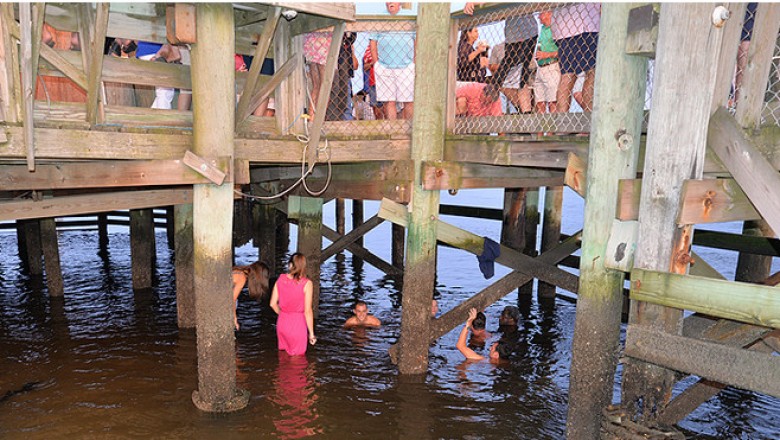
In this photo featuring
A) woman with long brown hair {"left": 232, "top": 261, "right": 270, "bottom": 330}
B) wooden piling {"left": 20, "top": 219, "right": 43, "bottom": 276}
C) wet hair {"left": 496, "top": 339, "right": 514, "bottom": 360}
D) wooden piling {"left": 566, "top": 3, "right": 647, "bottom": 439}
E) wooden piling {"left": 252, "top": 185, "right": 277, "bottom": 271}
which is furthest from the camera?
wooden piling {"left": 252, "top": 185, "right": 277, "bottom": 271}

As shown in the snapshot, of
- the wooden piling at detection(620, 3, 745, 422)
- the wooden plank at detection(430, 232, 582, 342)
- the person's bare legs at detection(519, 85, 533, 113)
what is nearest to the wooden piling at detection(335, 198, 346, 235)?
the wooden plank at detection(430, 232, 582, 342)

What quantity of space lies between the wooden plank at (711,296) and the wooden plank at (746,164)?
0.43 m

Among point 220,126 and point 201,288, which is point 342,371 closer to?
point 201,288

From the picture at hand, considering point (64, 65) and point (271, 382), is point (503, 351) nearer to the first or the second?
point (271, 382)

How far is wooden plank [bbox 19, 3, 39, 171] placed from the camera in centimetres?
377

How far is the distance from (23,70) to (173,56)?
9.70 ft

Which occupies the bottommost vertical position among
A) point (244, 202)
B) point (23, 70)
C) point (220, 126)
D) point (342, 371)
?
point (342, 371)

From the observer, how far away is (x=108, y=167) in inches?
192

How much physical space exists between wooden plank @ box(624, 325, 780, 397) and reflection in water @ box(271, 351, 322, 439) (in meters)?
3.23

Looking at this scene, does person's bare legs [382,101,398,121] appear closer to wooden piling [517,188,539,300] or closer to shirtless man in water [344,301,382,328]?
shirtless man in water [344,301,382,328]

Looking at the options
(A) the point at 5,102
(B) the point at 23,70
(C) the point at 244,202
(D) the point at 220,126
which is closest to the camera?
(B) the point at 23,70

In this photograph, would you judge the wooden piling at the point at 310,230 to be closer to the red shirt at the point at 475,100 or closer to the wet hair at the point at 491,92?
the red shirt at the point at 475,100

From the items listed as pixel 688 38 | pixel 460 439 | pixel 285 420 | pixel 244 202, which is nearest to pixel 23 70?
pixel 285 420

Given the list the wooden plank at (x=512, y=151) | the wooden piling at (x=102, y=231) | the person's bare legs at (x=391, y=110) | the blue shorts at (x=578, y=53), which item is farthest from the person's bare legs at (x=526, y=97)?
the wooden piling at (x=102, y=231)
